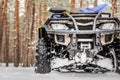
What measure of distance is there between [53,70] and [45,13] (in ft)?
117

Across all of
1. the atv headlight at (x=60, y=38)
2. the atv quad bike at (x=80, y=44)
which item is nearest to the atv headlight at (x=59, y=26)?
the atv quad bike at (x=80, y=44)

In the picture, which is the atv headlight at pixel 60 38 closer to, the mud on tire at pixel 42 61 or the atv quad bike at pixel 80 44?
A: the atv quad bike at pixel 80 44

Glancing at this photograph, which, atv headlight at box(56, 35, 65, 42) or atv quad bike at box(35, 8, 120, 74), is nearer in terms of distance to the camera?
atv quad bike at box(35, 8, 120, 74)

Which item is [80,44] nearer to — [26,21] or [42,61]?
[42,61]

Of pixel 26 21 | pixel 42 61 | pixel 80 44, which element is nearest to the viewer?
pixel 80 44

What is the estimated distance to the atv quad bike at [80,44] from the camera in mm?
8141

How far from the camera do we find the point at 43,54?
846 cm

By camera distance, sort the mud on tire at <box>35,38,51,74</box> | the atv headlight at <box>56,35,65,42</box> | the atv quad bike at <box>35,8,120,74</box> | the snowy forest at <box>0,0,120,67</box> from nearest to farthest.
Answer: the atv quad bike at <box>35,8,120,74</box>
the atv headlight at <box>56,35,65,42</box>
the mud on tire at <box>35,38,51,74</box>
the snowy forest at <box>0,0,120,67</box>

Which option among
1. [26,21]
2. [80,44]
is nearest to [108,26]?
[80,44]

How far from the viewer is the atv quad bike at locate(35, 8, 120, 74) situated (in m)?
8.14

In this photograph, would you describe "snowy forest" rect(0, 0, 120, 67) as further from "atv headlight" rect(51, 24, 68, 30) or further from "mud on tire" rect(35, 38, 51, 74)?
"atv headlight" rect(51, 24, 68, 30)

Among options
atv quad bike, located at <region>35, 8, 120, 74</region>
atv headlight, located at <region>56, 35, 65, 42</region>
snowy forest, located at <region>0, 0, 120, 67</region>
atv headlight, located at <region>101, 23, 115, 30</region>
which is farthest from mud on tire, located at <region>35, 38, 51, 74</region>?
snowy forest, located at <region>0, 0, 120, 67</region>

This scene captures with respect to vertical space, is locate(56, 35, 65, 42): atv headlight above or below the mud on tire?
above

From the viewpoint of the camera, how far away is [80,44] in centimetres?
826
